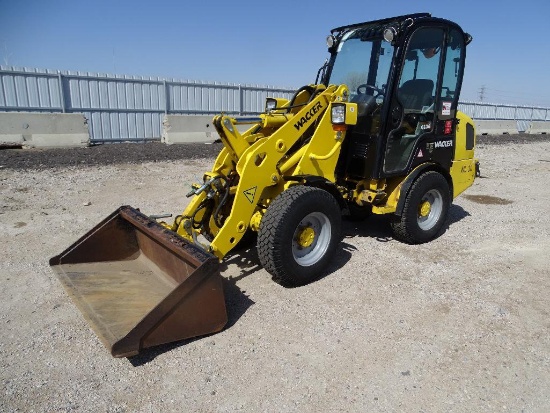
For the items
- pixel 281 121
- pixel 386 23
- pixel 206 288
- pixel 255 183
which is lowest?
pixel 206 288

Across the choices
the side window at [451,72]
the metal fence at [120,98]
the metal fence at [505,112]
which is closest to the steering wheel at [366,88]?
the side window at [451,72]

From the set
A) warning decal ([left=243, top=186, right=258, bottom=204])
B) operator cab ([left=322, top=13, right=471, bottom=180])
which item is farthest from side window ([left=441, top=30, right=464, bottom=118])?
warning decal ([left=243, top=186, right=258, bottom=204])

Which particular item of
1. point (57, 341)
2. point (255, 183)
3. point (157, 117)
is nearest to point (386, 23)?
point (255, 183)

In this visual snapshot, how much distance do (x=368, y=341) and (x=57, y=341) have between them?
237 cm

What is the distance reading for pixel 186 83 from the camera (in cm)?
1488

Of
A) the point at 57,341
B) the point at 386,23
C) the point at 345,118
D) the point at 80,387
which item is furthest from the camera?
the point at 386,23

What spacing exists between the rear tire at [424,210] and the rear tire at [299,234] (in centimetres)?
116

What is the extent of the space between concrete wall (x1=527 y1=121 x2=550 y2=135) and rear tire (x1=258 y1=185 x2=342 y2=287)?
2462 cm

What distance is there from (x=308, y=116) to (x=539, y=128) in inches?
998

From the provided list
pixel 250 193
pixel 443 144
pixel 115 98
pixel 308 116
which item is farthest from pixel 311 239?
pixel 115 98

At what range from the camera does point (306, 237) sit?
13.1 ft

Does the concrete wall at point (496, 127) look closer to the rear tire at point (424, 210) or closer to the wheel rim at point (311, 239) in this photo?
the rear tire at point (424, 210)

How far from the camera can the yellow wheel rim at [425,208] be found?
517 cm

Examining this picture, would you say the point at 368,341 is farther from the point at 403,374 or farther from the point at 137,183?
the point at 137,183
